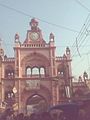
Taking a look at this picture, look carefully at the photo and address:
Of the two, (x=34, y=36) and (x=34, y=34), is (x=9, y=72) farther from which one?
(x=34, y=34)

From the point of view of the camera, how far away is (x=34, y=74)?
5034cm

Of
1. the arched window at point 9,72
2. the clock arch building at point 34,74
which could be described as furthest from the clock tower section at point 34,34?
the arched window at point 9,72

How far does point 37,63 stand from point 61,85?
4909 millimetres

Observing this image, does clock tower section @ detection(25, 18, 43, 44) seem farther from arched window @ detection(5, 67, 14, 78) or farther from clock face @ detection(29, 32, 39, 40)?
arched window @ detection(5, 67, 14, 78)

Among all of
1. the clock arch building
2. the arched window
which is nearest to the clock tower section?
the clock arch building

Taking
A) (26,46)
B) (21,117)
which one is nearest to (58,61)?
(26,46)

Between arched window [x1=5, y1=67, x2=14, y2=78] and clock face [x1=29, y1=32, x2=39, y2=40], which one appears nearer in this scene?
arched window [x1=5, y1=67, x2=14, y2=78]

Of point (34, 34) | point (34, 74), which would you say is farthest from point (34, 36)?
point (34, 74)

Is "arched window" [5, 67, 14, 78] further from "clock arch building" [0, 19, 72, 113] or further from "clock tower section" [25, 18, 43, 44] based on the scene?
"clock tower section" [25, 18, 43, 44]

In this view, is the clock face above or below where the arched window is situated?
above

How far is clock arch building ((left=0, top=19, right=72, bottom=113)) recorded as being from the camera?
158ft

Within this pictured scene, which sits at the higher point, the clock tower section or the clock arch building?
the clock tower section

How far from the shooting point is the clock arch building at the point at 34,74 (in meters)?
48.2

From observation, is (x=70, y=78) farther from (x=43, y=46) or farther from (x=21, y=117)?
(x=21, y=117)
